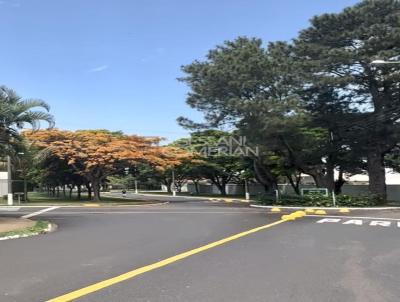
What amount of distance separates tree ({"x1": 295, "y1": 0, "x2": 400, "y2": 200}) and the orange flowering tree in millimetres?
14818

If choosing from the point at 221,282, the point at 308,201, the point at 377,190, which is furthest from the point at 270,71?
the point at 221,282

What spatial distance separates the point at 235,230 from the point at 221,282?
9.93 meters

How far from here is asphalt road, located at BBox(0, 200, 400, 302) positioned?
8.17 m

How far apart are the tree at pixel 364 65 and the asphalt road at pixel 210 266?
820 inches

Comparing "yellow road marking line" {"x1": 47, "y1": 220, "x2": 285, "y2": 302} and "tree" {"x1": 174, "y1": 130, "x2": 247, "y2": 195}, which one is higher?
"tree" {"x1": 174, "y1": 130, "x2": 247, "y2": 195}

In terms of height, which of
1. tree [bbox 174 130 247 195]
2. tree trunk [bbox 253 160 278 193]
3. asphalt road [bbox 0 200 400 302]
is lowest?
asphalt road [bbox 0 200 400 302]

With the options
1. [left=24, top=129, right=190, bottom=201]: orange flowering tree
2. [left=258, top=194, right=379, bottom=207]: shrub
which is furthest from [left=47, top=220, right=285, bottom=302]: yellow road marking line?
[left=24, top=129, right=190, bottom=201]: orange flowering tree

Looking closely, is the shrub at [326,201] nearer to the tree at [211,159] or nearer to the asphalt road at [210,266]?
the tree at [211,159]

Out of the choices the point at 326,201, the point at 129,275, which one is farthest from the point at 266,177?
the point at 129,275

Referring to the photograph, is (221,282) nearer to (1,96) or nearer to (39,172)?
(1,96)

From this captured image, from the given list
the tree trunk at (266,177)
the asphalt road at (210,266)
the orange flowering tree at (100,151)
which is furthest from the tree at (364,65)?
the asphalt road at (210,266)

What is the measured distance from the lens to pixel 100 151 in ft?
147

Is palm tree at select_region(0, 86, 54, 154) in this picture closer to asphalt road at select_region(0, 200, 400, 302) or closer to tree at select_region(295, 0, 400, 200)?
asphalt road at select_region(0, 200, 400, 302)

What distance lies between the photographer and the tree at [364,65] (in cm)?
3656
